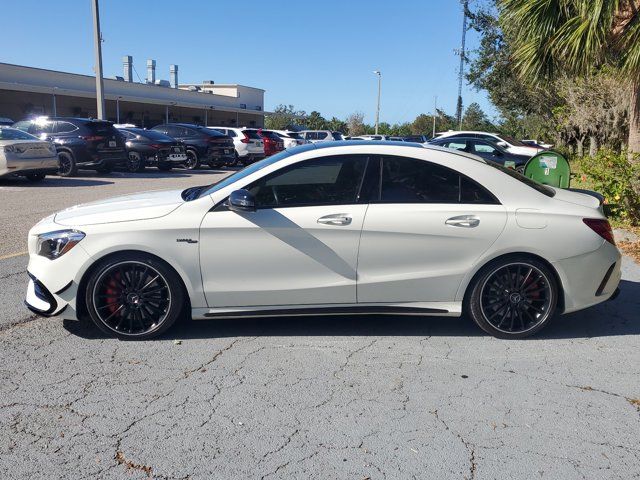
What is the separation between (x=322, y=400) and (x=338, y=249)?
1259mm

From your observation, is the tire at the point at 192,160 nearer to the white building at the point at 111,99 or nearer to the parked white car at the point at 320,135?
the parked white car at the point at 320,135

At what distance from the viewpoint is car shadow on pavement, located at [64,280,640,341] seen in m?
4.79

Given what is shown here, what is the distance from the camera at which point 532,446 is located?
10.5 feet

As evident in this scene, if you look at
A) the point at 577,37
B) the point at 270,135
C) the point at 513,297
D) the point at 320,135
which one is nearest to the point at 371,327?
the point at 513,297

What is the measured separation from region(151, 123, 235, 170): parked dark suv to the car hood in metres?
18.0

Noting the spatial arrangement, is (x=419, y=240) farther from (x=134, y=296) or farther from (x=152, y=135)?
(x=152, y=135)

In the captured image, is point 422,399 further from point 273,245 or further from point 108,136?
point 108,136

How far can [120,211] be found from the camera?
15.1ft

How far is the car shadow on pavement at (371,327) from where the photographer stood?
4789mm

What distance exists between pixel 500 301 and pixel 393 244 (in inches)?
38.9

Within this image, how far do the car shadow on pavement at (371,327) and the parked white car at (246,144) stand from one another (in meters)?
20.3

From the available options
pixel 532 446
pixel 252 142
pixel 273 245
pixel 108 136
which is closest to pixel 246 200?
pixel 273 245

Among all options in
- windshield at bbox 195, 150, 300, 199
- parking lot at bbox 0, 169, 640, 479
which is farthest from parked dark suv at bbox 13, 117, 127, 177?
windshield at bbox 195, 150, 300, 199

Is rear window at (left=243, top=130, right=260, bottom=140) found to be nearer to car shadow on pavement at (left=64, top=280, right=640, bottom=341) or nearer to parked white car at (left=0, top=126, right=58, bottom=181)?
parked white car at (left=0, top=126, right=58, bottom=181)
